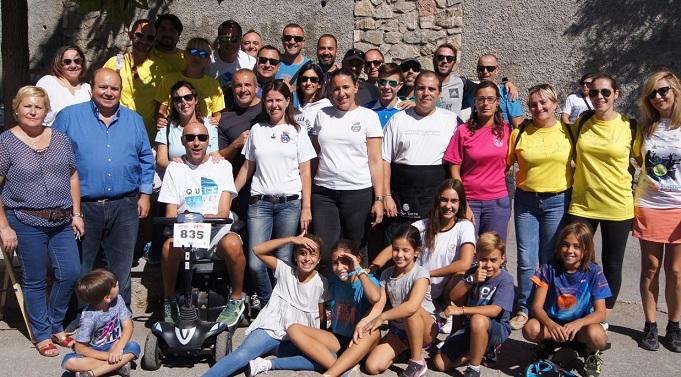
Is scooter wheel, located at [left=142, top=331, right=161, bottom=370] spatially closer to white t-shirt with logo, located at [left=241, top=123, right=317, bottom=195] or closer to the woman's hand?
the woman's hand

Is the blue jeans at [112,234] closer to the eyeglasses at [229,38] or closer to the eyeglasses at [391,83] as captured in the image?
the eyeglasses at [229,38]

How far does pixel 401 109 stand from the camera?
5621mm

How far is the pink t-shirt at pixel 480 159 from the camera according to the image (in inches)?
202

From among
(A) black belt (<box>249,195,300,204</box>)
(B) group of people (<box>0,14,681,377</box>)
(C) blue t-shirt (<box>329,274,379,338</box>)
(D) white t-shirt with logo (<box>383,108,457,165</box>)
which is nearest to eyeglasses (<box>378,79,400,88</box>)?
(B) group of people (<box>0,14,681,377</box>)

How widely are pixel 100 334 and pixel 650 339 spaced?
3.64 m

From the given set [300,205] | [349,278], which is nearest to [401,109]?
[300,205]

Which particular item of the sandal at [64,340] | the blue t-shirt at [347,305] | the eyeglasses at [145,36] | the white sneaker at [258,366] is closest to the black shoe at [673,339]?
the blue t-shirt at [347,305]

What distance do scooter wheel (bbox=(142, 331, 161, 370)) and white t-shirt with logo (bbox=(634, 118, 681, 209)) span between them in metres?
3.38

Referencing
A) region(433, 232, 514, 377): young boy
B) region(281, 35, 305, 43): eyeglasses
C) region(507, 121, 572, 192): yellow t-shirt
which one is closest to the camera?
region(433, 232, 514, 377): young boy

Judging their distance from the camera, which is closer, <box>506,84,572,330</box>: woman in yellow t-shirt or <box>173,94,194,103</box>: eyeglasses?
<box>506,84,572,330</box>: woman in yellow t-shirt

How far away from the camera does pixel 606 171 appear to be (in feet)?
16.3

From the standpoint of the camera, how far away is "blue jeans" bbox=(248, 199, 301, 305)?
5.16 m

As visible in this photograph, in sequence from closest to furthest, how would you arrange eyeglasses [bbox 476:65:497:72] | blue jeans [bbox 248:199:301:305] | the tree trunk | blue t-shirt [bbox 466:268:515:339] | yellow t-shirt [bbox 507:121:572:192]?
blue t-shirt [bbox 466:268:515:339] → yellow t-shirt [bbox 507:121:572:192] → blue jeans [bbox 248:199:301:305] → eyeglasses [bbox 476:65:497:72] → the tree trunk

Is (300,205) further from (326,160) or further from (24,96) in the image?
(24,96)
